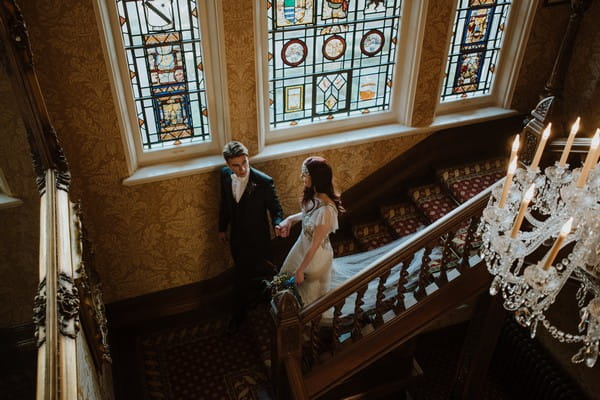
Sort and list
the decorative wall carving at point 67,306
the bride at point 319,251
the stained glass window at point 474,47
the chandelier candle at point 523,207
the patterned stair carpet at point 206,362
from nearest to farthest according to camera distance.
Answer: the chandelier candle at point 523,207 → the decorative wall carving at point 67,306 → the bride at point 319,251 → the patterned stair carpet at point 206,362 → the stained glass window at point 474,47

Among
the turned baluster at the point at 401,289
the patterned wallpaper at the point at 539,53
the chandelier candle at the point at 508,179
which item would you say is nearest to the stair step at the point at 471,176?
the patterned wallpaper at the point at 539,53

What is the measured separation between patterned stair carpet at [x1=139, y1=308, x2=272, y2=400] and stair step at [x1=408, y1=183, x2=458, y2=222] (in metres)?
1.81

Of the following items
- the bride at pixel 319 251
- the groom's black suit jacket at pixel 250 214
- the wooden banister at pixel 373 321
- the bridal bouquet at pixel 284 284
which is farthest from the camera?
the groom's black suit jacket at pixel 250 214

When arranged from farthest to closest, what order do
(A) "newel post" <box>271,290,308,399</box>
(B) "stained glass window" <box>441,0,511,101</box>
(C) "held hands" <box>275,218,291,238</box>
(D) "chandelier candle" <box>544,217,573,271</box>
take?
(B) "stained glass window" <box>441,0,511,101</box> < (C) "held hands" <box>275,218,291,238</box> < (A) "newel post" <box>271,290,308,399</box> < (D) "chandelier candle" <box>544,217,573,271</box>

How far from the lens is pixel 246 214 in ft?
14.3

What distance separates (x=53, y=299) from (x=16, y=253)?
2266 mm

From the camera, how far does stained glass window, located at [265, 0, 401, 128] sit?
4344 millimetres

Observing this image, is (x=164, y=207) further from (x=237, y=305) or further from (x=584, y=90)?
(x=584, y=90)

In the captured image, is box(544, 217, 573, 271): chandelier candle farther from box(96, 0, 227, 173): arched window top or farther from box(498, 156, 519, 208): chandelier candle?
box(96, 0, 227, 173): arched window top

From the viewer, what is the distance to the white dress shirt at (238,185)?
4.24 metres

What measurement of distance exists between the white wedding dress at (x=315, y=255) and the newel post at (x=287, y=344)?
1.45 feet

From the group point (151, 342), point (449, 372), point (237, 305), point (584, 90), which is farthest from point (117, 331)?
point (584, 90)

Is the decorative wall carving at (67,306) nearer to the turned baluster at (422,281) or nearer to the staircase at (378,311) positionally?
the staircase at (378,311)

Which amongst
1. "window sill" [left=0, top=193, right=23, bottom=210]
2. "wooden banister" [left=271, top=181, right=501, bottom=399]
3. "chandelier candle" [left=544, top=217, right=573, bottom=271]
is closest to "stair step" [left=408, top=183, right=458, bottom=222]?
"wooden banister" [left=271, top=181, right=501, bottom=399]
